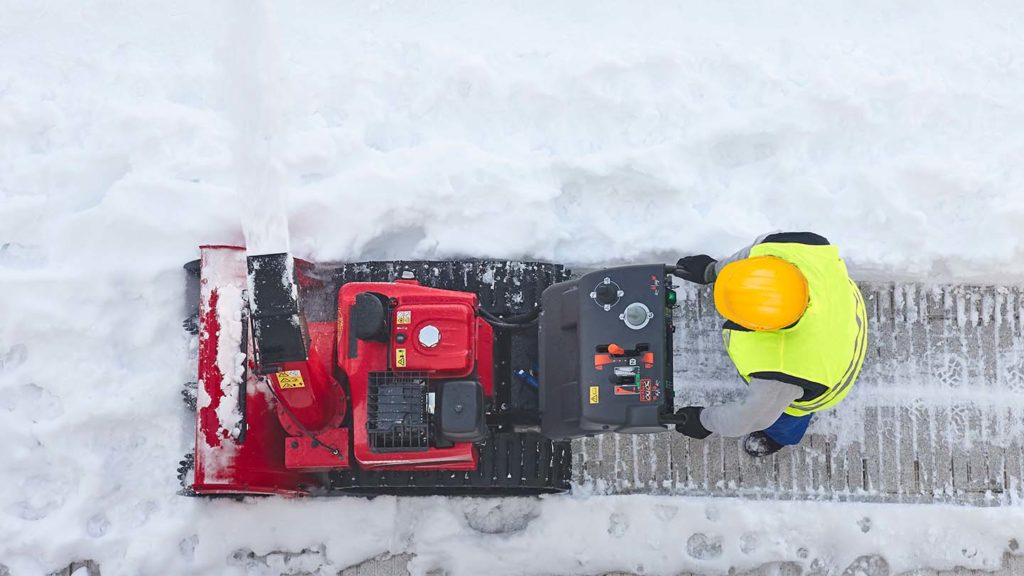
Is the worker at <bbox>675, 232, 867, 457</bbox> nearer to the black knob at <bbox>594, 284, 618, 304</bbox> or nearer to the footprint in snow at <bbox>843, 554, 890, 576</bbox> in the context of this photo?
the black knob at <bbox>594, 284, 618, 304</bbox>

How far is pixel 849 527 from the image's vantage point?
527cm

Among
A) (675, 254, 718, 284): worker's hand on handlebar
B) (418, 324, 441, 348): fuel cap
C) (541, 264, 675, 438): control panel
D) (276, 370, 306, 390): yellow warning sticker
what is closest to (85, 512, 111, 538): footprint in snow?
(276, 370, 306, 390): yellow warning sticker

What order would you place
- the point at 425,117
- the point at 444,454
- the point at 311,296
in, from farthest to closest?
the point at 425,117
the point at 311,296
the point at 444,454

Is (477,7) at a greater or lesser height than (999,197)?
greater

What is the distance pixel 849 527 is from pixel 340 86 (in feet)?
13.0

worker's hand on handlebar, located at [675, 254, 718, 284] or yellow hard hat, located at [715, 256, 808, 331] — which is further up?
worker's hand on handlebar, located at [675, 254, 718, 284]

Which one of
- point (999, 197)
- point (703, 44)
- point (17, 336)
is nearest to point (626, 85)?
point (703, 44)

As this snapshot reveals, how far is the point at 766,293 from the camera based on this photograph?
393 centimetres

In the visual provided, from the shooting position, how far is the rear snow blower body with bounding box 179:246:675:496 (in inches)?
170

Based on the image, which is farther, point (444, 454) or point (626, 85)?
point (626, 85)

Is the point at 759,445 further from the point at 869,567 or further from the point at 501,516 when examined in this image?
the point at 501,516

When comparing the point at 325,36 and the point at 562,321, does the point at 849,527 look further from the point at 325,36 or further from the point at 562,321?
the point at 325,36

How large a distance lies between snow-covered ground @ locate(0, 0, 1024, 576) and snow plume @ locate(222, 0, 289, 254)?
0.06 ft

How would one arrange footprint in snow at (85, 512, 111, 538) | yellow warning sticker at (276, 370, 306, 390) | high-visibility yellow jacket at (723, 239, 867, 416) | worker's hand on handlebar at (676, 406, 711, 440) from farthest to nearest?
footprint in snow at (85, 512, 111, 538)
worker's hand on handlebar at (676, 406, 711, 440)
yellow warning sticker at (276, 370, 306, 390)
high-visibility yellow jacket at (723, 239, 867, 416)
